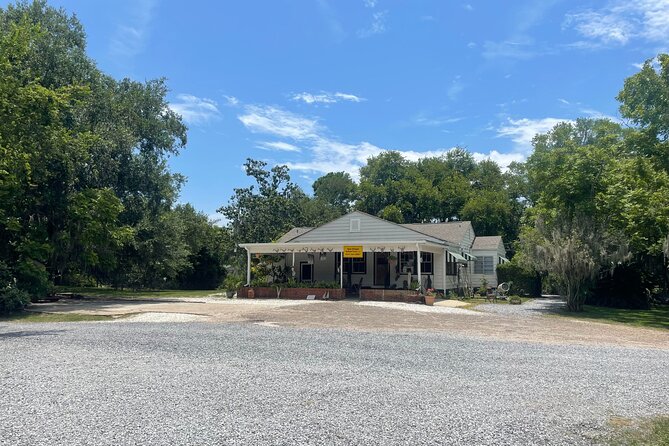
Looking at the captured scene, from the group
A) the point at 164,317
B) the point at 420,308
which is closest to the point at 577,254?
the point at 420,308

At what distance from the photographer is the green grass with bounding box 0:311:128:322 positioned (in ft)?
50.3

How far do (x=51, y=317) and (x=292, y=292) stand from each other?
10.9m

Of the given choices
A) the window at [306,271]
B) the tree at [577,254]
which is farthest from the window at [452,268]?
the window at [306,271]

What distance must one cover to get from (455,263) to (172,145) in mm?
18087

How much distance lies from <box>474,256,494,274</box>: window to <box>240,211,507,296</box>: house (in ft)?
0.29

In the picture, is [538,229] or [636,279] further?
[636,279]

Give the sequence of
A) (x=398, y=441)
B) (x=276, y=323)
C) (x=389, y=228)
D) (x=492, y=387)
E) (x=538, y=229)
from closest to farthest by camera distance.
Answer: (x=398, y=441) → (x=492, y=387) → (x=276, y=323) → (x=538, y=229) → (x=389, y=228)

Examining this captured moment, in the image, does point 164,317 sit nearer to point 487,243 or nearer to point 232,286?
point 232,286

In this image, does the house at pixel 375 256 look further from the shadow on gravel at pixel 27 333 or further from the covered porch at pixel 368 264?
the shadow on gravel at pixel 27 333

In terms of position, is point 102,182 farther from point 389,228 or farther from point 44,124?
point 389,228

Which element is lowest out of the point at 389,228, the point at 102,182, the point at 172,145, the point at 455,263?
the point at 455,263

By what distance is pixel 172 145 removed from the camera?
3012cm

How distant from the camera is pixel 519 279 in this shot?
29.8 m

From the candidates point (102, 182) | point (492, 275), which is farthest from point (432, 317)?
point (102, 182)
